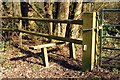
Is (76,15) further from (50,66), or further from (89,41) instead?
(89,41)

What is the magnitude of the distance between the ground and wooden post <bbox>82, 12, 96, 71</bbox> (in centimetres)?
23

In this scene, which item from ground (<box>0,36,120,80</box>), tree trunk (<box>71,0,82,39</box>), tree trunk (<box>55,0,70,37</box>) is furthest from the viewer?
tree trunk (<box>71,0,82,39</box>)

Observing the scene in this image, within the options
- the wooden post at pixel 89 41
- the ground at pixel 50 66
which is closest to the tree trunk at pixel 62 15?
the ground at pixel 50 66

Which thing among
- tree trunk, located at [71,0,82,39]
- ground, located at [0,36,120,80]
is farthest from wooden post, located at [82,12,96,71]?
tree trunk, located at [71,0,82,39]

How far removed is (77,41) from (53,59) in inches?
56.8

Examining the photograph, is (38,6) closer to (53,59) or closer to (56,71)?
(53,59)

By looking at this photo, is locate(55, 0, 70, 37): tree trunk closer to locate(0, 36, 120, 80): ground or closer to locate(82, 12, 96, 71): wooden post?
locate(0, 36, 120, 80): ground

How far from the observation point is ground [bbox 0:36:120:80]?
7086 mm

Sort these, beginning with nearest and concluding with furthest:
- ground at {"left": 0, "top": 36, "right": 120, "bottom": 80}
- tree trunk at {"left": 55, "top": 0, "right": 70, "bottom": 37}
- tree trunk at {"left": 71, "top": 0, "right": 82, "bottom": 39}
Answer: ground at {"left": 0, "top": 36, "right": 120, "bottom": 80}, tree trunk at {"left": 55, "top": 0, "right": 70, "bottom": 37}, tree trunk at {"left": 71, "top": 0, "right": 82, "bottom": 39}

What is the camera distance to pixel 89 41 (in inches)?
283

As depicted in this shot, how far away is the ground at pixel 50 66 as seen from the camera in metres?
7.09

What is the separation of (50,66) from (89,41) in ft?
4.82

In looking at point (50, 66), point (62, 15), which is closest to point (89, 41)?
point (50, 66)

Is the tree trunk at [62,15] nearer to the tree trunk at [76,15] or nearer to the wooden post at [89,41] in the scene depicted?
the tree trunk at [76,15]
